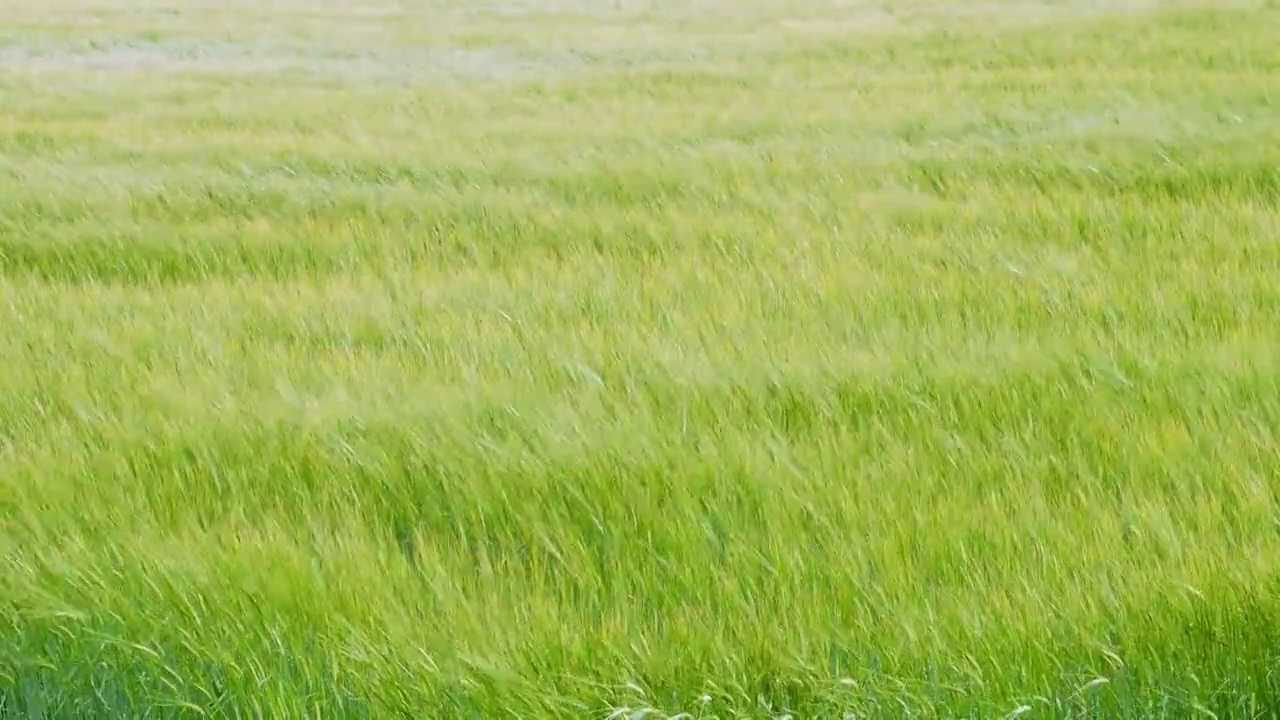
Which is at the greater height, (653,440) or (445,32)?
(653,440)

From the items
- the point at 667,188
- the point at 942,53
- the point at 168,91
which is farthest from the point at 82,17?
the point at 667,188

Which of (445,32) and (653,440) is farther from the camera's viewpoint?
(445,32)

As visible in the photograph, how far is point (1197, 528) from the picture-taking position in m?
2.39

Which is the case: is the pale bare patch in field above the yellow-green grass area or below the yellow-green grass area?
below

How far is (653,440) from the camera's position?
282cm

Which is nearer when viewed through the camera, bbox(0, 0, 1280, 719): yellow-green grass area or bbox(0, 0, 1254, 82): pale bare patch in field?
bbox(0, 0, 1280, 719): yellow-green grass area

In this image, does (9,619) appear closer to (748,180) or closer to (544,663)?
(544,663)

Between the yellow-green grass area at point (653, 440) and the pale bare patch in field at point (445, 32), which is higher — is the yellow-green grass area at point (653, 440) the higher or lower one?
the higher one

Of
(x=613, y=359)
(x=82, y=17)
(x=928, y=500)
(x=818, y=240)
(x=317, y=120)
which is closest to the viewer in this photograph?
(x=928, y=500)

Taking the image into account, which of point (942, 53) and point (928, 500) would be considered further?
point (942, 53)

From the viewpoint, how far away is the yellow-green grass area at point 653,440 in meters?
2.06

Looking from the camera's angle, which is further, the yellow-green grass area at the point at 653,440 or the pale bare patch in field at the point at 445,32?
the pale bare patch in field at the point at 445,32

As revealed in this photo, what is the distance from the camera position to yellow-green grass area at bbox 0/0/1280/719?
2.06 metres

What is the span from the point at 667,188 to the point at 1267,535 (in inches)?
184
